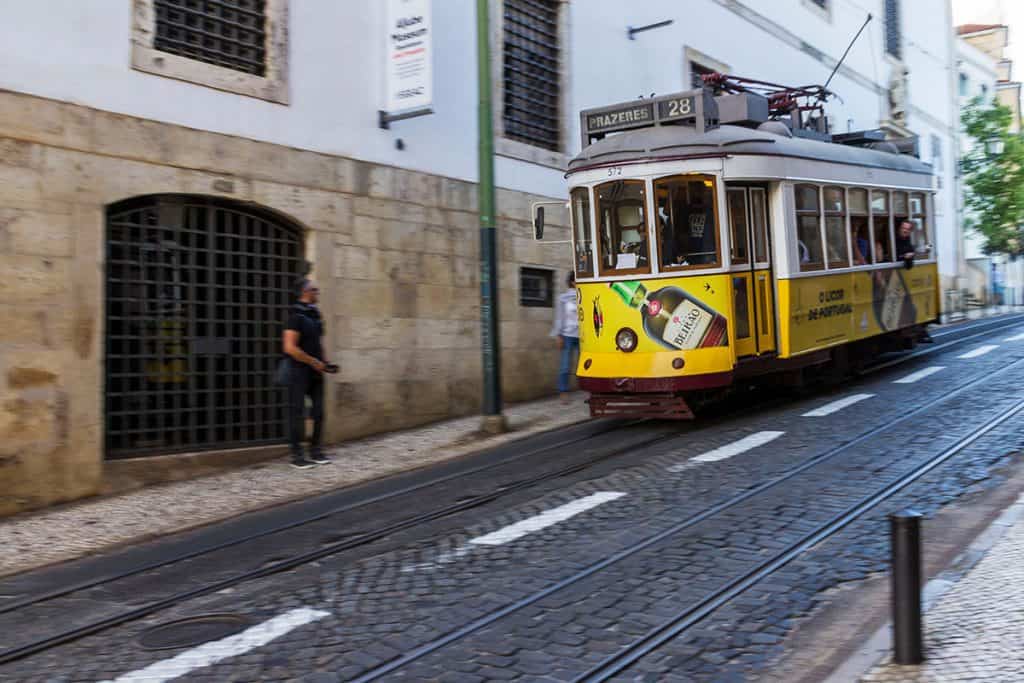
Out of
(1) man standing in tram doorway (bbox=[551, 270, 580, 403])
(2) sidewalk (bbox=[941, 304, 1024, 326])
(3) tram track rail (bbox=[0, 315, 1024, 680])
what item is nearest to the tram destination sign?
(1) man standing in tram doorway (bbox=[551, 270, 580, 403])

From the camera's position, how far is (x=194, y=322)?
33.6 feet

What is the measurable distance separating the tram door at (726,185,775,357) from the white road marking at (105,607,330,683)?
658cm

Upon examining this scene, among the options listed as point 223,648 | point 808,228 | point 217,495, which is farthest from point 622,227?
point 223,648

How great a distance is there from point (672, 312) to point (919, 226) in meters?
6.19

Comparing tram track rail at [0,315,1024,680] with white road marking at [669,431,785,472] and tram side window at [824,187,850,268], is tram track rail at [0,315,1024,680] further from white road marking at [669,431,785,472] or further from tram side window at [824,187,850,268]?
tram side window at [824,187,850,268]

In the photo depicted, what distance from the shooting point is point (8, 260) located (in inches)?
332

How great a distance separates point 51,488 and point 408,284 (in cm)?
513

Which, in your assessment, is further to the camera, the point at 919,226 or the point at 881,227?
the point at 919,226

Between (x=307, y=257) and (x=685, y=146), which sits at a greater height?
(x=685, y=146)

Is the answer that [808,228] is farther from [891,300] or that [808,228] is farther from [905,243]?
[905,243]

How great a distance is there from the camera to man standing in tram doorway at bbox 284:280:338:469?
9.73m

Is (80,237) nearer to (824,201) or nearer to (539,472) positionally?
(539,472)

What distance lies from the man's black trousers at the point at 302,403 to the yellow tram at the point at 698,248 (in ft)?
9.51

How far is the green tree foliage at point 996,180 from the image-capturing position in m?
32.8
